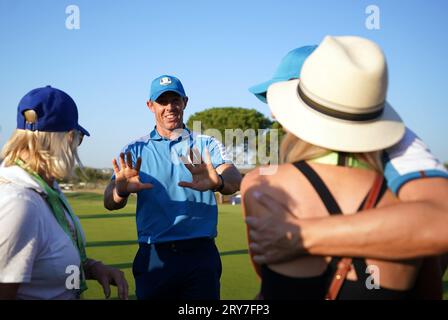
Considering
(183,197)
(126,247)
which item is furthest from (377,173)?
(126,247)

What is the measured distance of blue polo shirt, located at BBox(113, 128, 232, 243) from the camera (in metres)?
3.85

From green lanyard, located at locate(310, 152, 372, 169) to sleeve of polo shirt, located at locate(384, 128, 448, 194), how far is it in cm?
9

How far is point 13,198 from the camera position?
2.04 m

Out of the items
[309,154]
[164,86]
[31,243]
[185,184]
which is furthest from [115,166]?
[309,154]

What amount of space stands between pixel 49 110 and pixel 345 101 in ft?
5.16

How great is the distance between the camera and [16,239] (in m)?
2.00

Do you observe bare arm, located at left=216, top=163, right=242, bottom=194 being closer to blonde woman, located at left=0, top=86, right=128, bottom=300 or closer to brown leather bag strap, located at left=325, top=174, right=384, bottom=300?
blonde woman, located at left=0, top=86, right=128, bottom=300

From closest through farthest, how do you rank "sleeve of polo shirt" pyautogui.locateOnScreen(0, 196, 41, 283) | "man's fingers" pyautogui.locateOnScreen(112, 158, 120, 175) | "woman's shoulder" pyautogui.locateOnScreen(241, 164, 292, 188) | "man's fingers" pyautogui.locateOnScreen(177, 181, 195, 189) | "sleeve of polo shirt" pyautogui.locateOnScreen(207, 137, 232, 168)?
"woman's shoulder" pyautogui.locateOnScreen(241, 164, 292, 188) < "sleeve of polo shirt" pyautogui.locateOnScreen(0, 196, 41, 283) < "man's fingers" pyautogui.locateOnScreen(177, 181, 195, 189) < "man's fingers" pyautogui.locateOnScreen(112, 158, 120, 175) < "sleeve of polo shirt" pyautogui.locateOnScreen(207, 137, 232, 168)

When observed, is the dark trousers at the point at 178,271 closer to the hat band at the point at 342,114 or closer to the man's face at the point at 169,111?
the man's face at the point at 169,111

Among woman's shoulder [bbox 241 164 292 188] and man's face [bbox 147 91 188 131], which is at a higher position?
woman's shoulder [bbox 241 164 292 188]

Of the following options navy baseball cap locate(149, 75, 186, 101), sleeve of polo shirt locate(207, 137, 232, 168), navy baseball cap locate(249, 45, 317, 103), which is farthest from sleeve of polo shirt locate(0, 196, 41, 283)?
navy baseball cap locate(149, 75, 186, 101)

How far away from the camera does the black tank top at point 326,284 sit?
1.58 meters

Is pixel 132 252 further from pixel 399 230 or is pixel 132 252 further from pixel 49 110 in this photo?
pixel 399 230
